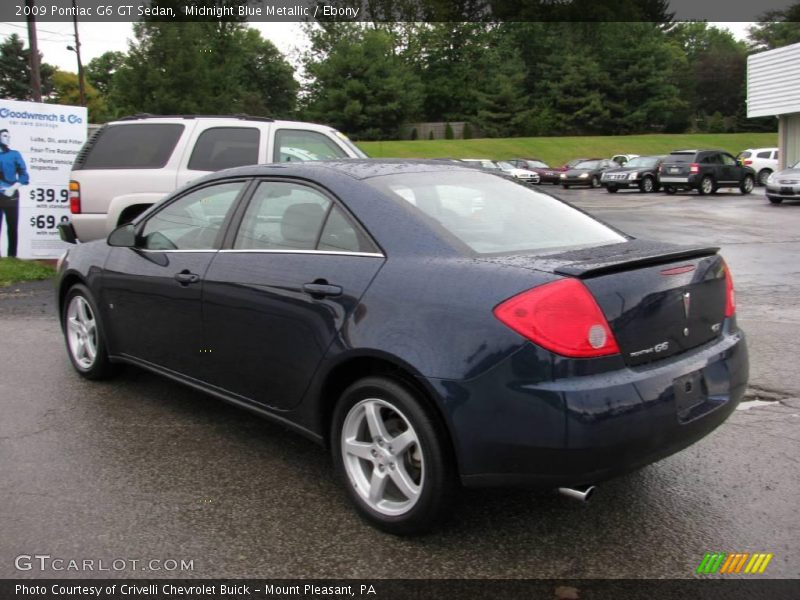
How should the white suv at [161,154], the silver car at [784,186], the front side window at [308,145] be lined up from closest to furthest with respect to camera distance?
the white suv at [161,154]
the front side window at [308,145]
the silver car at [784,186]

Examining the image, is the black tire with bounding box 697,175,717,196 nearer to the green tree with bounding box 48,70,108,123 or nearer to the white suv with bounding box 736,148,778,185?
the white suv with bounding box 736,148,778,185

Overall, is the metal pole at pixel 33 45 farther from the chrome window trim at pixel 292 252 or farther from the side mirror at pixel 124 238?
the chrome window trim at pixel 292 252

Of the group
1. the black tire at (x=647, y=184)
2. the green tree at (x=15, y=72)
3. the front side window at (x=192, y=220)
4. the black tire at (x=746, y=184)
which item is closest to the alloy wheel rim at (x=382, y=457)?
the front side window at (x=192, y=220)

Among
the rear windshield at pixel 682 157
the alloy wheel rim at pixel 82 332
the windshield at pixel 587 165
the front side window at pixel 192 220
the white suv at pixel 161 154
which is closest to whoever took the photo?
the front side window at pixel 192 220

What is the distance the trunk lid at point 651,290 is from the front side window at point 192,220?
185 centimetres

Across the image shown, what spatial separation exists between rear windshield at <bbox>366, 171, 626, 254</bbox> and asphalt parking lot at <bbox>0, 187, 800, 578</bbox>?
1.22 meters

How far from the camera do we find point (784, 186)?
883 inches

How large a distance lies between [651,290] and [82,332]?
13.4ft

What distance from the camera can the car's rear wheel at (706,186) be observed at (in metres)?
28.0

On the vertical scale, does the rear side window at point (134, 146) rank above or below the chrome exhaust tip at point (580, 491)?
above

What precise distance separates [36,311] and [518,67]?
73356 millimetres

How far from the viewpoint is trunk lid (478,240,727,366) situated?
9.46ft

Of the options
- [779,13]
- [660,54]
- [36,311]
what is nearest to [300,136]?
[36,311]

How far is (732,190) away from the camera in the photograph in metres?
32.2
